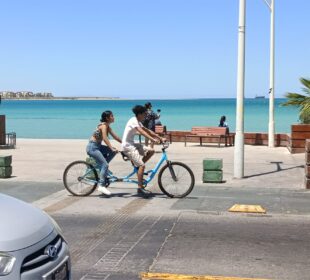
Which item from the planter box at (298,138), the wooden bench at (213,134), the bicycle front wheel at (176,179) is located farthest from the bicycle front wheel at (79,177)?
the wooden bench at (213,134)

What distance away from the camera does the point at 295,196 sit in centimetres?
1072

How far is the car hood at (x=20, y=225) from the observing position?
3662mm

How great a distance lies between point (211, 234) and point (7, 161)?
6.95 metres

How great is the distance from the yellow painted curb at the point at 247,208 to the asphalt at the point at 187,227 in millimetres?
133

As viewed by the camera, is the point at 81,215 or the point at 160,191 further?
the point at 160,191

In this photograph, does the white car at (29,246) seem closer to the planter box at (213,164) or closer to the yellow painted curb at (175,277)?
the yellow painted curb at (175,277)

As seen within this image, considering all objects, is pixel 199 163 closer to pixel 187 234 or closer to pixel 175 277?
pixel 187 234

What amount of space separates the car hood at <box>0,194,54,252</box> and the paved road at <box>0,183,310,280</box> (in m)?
1.72

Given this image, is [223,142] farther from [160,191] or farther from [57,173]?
[160,191]

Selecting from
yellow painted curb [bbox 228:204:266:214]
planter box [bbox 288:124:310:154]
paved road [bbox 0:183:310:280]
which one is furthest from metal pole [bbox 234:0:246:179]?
planter box [bbox 288:124:310:154]

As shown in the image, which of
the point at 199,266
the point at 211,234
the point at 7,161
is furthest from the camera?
the point at 7,161

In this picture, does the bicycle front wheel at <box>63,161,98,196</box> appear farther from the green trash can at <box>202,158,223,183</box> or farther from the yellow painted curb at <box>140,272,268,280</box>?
the yellow painted curb at <box>140,272,268,280</box>

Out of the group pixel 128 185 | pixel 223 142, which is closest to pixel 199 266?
pixel 128 185

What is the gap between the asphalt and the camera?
611cm
